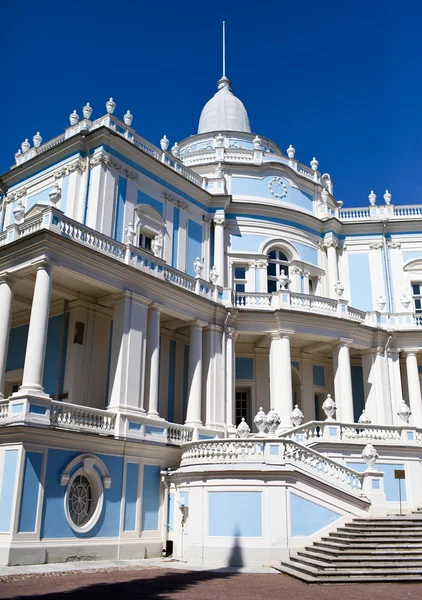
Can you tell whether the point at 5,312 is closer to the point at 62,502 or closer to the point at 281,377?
the point at 62,502

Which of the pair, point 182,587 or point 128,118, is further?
point 128,118

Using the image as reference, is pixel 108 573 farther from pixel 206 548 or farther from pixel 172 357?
pixel 172 357

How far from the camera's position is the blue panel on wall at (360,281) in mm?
29078

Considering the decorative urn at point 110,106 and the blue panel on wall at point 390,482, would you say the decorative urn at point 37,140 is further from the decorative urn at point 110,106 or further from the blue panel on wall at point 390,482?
the blue panel on wall at point 390,482

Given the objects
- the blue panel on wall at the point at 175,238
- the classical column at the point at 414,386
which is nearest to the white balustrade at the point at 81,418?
the blue panel on wall at the point at 175,238

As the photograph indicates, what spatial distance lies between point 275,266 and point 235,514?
1396 cm

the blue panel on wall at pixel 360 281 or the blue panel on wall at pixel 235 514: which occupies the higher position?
the blue panel on wall at pixel 360 281

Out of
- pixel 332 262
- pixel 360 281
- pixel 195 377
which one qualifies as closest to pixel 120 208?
pixel 195 377

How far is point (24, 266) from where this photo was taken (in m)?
16.9

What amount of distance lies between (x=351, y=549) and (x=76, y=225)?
10948 millimetres

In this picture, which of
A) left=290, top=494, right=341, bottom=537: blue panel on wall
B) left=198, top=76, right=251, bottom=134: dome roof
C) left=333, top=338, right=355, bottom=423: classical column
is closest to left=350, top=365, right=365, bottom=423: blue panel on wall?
left=333, top=338, right=355, bottom=423: classical column

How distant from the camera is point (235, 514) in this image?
15.1 meters

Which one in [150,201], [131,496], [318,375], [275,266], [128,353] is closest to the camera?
[131,496]

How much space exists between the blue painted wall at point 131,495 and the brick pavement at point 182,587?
130 inches
